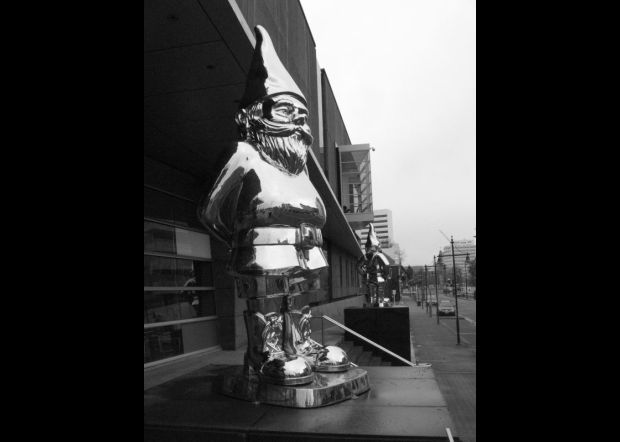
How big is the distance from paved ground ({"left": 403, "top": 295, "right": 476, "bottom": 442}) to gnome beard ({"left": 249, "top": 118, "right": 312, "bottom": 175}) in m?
4.18

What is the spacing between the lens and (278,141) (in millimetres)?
3459

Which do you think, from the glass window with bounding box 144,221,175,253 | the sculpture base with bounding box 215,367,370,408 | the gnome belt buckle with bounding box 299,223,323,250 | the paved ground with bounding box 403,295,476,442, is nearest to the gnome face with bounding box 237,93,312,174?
the gnome belt buckle with bounding box 299,223,323,250

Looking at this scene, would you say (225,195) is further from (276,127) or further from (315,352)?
(315,352)

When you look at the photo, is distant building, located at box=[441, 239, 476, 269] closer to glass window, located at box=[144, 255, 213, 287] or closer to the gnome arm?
glass window, located at box=[144, 255, 213, 287]

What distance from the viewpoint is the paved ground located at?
7.59 meters

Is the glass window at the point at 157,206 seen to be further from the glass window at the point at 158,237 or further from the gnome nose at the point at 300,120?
the gnome nose at the point at 300,120

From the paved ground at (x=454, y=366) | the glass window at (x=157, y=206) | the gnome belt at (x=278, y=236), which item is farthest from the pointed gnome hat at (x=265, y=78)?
the glass window at (x=157, y=206)

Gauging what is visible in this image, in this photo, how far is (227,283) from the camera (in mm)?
9883

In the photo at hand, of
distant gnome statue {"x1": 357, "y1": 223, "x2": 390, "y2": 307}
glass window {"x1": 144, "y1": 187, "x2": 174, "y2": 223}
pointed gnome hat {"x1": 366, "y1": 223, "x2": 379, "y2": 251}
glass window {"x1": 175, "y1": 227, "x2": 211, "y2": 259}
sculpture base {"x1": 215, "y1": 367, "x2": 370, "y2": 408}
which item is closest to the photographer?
sculpture base {"x1": 215, "y1": 367, "x2": 370, "y2": 408}

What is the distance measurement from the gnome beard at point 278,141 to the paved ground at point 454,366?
4181 mm

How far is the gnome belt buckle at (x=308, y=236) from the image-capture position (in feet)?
11.3
